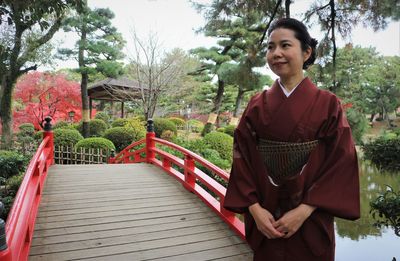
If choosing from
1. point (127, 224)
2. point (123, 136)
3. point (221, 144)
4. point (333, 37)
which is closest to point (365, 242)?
point (333, 37)

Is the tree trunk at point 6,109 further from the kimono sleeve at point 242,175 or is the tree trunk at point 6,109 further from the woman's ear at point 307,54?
the woman's ear at point 307,54

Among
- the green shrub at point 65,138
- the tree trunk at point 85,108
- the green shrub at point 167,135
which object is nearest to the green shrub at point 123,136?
the green shrub at point 167,135

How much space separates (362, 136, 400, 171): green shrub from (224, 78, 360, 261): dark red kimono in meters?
6.14

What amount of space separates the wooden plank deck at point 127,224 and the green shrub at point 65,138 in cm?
703

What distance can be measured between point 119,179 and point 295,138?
4.72 meters

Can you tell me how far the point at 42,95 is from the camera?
15.8 m

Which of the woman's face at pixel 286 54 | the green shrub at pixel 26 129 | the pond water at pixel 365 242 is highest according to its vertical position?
the woman's face at pixel 286 54

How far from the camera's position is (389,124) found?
26406 millimetres

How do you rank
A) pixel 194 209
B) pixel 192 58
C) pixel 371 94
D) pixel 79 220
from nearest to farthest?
pixel 79 220 → pixel 194 209 → pixel 192 58 → pixel 371 94

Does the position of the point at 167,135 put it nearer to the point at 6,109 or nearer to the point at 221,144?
the point at 221,144

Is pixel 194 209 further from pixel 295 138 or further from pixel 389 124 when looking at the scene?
pixel 389 124

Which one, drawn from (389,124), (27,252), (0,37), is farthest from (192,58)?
(389,124)

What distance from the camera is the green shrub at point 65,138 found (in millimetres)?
12038

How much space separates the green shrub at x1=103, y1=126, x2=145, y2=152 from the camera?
41.7 feet
